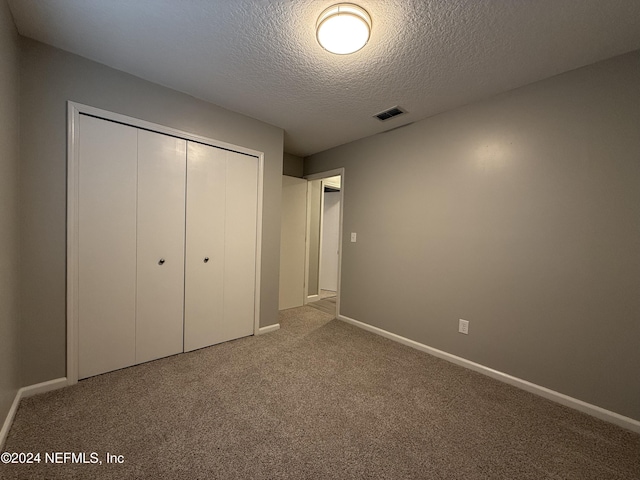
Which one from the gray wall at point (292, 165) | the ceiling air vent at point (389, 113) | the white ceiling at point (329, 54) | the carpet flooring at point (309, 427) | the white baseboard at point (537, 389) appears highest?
the ceiling air vent at point (389, 113)

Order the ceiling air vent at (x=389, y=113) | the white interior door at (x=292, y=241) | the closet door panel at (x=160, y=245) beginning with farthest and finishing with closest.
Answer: the white interior door at (x=292, y=241), the ceiling air vent at (x=389, y=113), the closet door panel at (x=160, y=245)

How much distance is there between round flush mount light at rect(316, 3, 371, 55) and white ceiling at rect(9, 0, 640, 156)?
0.20 ft

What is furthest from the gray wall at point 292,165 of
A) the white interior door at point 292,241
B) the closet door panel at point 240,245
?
the closet door panel at point 240,245

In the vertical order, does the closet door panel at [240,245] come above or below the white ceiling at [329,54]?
below

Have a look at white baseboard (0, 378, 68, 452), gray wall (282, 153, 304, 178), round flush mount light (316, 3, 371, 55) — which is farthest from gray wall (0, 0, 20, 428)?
gray wall (282, 153, 304, 178)

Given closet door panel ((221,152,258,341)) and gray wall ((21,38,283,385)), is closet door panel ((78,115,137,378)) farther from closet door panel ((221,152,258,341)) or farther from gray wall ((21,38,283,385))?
closet door panel ((221,152,258,341))

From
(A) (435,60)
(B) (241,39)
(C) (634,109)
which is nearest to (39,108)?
(B) (241,39)

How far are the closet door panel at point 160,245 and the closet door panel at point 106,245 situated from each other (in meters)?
0.06

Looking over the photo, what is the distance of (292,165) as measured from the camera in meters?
4.04

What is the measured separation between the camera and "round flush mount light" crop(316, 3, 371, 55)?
1359mm

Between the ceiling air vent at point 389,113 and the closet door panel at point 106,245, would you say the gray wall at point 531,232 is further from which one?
the closet door panel at point 106,245

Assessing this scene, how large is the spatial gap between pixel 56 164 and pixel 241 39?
1.57 metres

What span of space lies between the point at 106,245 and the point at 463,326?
3172mm

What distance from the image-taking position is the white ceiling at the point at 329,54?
1387 millimetres
